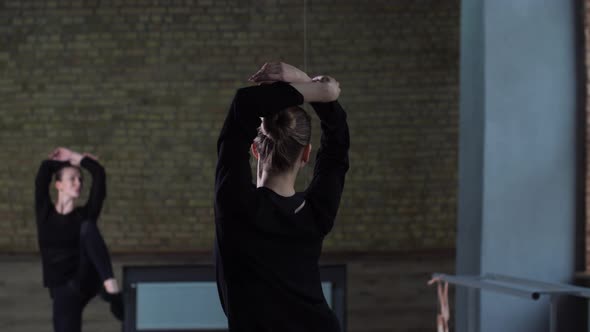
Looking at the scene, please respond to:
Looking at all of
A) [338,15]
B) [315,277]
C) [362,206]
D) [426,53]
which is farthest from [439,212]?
[315,277]

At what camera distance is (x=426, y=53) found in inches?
300

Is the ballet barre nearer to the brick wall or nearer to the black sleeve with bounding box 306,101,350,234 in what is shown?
the black sleeve with bounding box 306,101,350,234

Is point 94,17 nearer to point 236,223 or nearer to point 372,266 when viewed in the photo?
point 372,266

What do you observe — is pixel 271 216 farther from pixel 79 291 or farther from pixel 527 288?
pixel 79 291

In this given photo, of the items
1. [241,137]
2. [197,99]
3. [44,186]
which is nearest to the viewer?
[241,137]

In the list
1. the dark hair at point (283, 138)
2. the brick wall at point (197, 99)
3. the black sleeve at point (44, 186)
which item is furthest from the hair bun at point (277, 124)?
the brick wall at point (197, 99)

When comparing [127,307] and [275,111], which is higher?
[275,111]

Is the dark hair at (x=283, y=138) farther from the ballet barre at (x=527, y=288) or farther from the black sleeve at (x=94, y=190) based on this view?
the black sleeve at (x=94, y=190)

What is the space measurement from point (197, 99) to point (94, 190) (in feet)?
4.33

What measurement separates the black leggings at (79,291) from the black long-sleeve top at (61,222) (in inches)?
1.9

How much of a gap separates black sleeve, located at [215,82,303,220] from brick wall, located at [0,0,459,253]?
5879 millimetres

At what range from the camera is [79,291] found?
21.8 feet

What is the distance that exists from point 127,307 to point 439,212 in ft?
9.27

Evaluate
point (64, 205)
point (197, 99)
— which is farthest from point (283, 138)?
point (197, 99)
